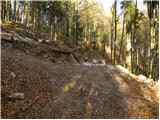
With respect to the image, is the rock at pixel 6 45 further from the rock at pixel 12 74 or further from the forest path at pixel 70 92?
the rock at pixel 12 74

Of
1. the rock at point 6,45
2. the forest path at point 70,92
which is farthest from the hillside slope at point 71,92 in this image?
the rock at point 6,45

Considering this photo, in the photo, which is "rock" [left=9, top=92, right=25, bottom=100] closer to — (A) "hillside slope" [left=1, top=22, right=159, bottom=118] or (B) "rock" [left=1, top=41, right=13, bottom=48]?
(A) "hillside slope" [left=1, top=22, right=159, bottom=118]

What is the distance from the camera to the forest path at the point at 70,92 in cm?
1225

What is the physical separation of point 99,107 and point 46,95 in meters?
2.38

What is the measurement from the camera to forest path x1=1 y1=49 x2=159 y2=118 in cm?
1225

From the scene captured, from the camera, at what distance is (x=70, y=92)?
46.3 ft

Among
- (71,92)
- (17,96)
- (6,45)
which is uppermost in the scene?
(6,45)

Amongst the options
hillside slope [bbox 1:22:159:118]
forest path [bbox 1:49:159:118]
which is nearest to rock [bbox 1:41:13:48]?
hillside slope [bbox 1:22:159:118]

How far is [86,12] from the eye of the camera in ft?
172

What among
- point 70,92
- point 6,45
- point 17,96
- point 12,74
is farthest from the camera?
point 6,45

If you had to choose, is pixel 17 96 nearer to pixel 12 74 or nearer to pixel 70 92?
pixel 12 74

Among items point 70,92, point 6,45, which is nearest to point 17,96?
point 70,92

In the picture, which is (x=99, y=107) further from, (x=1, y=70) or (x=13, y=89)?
(x=1, y=70)

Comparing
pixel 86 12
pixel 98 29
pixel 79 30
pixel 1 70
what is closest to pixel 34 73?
pixel 1 70
